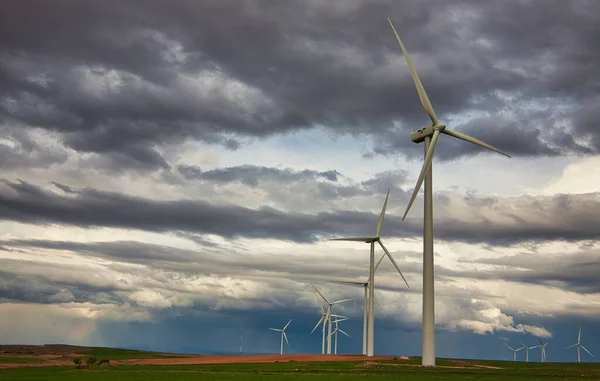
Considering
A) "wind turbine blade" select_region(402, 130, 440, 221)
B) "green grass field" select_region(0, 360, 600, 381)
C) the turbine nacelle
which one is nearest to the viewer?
"green grass field" select_region(0, 360, 600, 381)

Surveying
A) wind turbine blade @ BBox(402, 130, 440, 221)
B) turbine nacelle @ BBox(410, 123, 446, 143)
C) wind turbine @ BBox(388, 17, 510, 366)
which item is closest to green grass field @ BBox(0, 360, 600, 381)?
wind turbine @ BBox(388, 17, 510, 366)

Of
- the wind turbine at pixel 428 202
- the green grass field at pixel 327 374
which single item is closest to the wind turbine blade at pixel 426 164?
the wind turbine at pixel 428 202

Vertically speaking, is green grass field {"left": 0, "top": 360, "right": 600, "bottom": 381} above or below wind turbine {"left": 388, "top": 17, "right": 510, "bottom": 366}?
below

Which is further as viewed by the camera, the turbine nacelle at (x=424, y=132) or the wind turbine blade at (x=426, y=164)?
the turbine nacelle at (x=424, y=132)

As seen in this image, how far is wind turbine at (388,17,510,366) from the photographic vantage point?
9181 cm

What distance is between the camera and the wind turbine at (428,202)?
91812mm

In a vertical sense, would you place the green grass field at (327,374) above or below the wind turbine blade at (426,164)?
below

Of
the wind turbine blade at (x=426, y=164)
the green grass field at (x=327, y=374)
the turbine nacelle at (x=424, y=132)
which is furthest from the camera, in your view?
the turbine nacelle at (x=424, y=132)

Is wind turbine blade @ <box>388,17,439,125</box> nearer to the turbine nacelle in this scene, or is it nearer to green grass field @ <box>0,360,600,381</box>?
the turbine nacelle

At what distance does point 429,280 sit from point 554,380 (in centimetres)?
2449

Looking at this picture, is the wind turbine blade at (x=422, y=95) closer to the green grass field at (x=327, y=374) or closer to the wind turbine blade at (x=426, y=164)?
the wind turbine blade at (x=426, y=164)

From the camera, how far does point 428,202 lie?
96.8 meters

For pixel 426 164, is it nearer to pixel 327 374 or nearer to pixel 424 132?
pixel 424 132

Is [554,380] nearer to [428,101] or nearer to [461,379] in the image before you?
[461,379]
